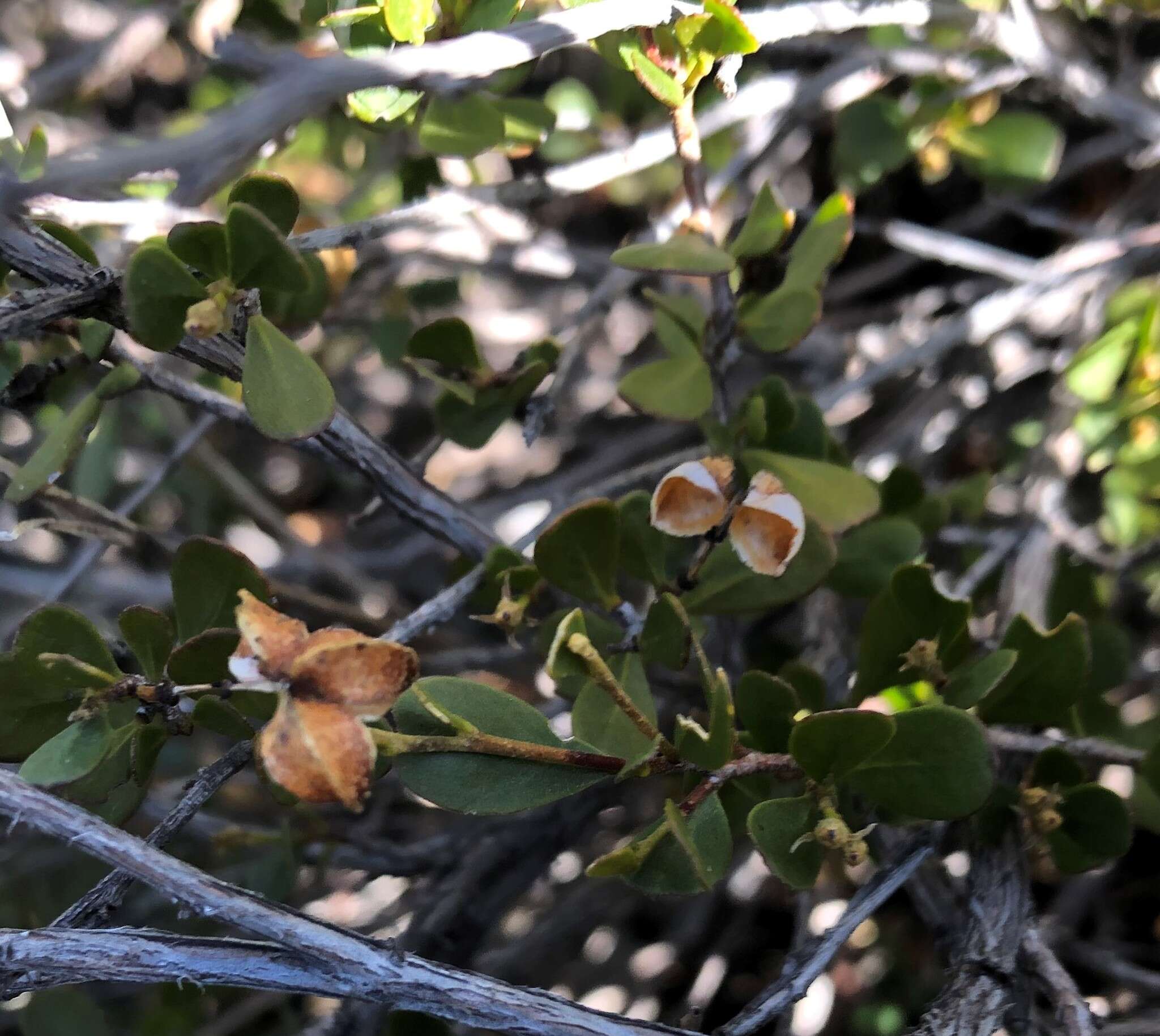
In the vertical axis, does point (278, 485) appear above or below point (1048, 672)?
below

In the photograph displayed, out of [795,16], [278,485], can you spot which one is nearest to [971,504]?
[795,16]

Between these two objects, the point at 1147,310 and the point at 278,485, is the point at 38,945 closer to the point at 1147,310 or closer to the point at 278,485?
the point at 1147,310

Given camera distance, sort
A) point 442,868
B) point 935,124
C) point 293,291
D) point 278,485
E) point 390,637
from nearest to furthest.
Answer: point 293,291 < point 390,637 < point 442,868 < point 935,124 < point 278,485

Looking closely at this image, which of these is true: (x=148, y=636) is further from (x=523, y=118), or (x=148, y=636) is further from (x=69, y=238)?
(x=523, y=118)

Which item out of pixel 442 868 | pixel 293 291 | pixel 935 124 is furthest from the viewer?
pixel 935 124

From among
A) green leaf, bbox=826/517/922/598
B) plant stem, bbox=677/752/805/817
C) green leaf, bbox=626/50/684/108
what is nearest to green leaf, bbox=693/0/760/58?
green leaf, bbox=626/50/684/108

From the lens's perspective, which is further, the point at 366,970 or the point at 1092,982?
the point at 1092,982

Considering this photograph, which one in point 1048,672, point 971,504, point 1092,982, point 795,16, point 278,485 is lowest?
point 1092,982
